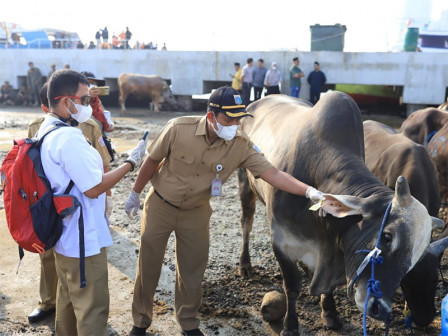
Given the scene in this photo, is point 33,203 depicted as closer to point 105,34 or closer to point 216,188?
point 216,188

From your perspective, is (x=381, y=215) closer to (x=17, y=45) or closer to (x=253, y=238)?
(x=253, y=238)

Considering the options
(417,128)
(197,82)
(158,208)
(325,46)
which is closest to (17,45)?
(197,82)

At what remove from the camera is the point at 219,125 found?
3457 millimetres

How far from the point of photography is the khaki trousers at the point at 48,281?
396 cm

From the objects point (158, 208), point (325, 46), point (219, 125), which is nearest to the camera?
point (219, 125)

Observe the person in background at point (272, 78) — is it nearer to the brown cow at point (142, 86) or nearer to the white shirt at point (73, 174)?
the brown cow at point (142, 86)

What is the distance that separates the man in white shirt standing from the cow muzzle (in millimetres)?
1673

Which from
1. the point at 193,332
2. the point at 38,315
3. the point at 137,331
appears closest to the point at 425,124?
the point at 193,332

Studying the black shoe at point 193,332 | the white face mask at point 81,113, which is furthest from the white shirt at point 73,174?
the black shoe at point 193,332

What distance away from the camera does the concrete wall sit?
16.4m

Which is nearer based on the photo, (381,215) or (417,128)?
(381,215)

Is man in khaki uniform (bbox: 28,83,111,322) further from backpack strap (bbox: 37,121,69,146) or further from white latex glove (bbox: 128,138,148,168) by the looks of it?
backpack strap (bbox: 37,121,69,146)

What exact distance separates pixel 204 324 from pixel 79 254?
1665 mm

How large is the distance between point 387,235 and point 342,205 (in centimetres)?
37
